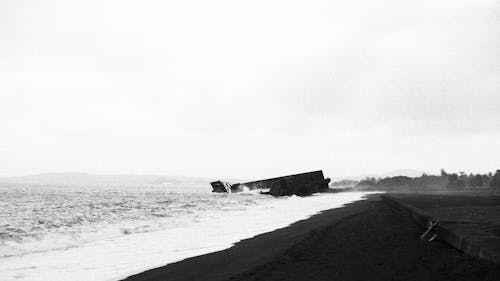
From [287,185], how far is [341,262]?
44624 millimetres

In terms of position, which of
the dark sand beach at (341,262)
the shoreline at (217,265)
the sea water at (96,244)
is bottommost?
the sea water at (96,244)

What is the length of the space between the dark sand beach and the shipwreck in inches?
1616

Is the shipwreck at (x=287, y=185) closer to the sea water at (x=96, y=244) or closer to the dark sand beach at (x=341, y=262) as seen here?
the sea water at (x=96, y=244)

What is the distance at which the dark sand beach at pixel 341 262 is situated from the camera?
5238mm

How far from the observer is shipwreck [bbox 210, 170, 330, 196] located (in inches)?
1983

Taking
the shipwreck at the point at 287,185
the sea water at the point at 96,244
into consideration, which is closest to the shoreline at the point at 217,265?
the sea water at the point at 96,244

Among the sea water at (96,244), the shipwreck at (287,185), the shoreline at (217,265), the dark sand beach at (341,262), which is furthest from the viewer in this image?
the shipwreck at (287,185)

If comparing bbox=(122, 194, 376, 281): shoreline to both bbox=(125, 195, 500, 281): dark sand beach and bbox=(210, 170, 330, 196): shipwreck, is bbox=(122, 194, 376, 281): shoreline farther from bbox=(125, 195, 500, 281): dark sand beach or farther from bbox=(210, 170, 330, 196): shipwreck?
bbox=(210, 170, 330, 196): shipwreck

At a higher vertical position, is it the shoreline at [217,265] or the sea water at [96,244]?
the shoreline at [217,265]

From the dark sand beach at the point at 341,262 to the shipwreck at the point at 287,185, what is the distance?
41.1 metres

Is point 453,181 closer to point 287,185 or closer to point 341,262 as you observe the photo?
point 287,185

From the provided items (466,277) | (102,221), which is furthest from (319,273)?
(102,221)

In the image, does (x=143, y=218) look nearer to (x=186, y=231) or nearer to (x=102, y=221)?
(x=102, y=221)

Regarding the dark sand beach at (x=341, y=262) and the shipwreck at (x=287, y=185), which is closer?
the dark sand beach at (x=341, y=262)
